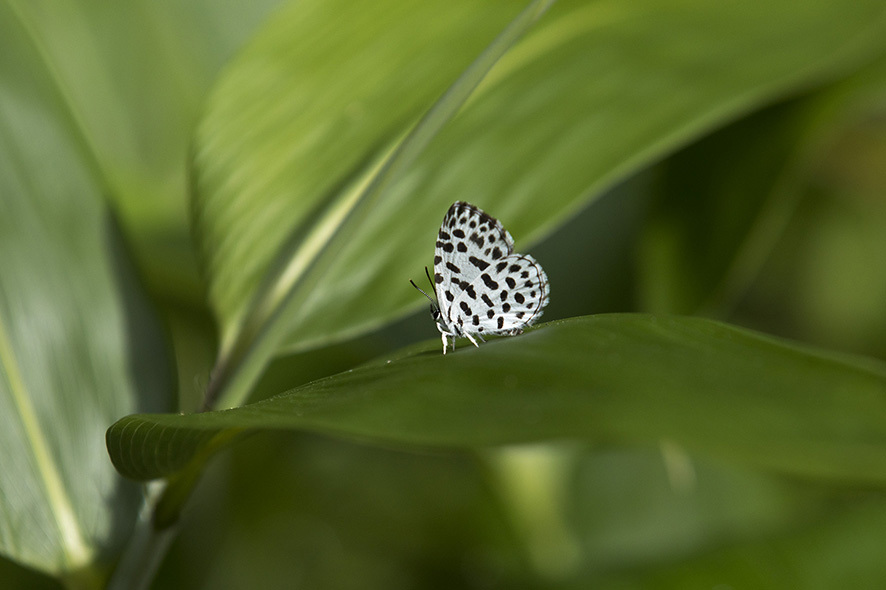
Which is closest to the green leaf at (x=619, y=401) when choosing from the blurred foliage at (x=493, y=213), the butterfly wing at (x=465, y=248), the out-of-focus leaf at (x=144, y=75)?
the blurred foliage at (x=493, y=213)

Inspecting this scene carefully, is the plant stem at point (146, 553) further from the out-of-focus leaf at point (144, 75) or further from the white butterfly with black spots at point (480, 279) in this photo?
the out-of-focus leaf at point (144, 75)

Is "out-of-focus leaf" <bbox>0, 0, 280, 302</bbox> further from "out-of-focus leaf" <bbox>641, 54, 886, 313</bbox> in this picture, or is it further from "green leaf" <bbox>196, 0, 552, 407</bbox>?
"out-of-focus leaf" <bbox>641, 54, 886, 313</bbox>

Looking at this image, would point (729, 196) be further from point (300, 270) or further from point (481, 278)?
point (300, 270)

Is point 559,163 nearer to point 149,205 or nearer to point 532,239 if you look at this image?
point 532,239

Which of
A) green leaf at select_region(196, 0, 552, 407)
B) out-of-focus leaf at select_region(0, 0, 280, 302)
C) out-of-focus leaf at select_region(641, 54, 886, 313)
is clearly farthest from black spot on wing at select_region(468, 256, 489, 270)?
out-of-focus leaf at select_region(0, 0, 280, 302)

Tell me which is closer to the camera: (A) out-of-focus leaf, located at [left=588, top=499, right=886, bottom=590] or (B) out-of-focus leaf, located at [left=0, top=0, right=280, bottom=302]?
(A) out-of-focus leaf, located at [left=588, top=499, right=886, bottom=590]

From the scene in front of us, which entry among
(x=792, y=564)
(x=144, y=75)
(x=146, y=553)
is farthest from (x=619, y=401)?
(x=144, y=75)

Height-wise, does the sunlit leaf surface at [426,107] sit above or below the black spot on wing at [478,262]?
above
